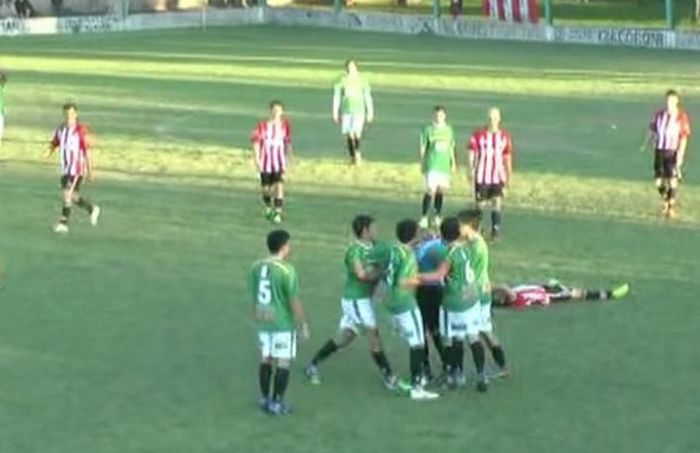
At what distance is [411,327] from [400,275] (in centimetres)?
48

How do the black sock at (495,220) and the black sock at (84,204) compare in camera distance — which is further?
the black sock at (84,204)

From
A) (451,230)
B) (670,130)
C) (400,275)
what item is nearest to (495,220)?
(670,130)

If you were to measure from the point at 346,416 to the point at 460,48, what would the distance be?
43959mm

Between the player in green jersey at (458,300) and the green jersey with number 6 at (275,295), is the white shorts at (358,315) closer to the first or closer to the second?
the player in green jersey at (458,300)

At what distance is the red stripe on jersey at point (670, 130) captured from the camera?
25344 mm

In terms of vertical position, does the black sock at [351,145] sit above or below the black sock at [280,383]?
above

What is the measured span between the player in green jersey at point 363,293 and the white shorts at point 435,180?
811 cm

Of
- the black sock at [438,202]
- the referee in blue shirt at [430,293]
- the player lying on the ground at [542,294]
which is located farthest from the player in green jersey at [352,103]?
the referee in blue shirt at [430,293]

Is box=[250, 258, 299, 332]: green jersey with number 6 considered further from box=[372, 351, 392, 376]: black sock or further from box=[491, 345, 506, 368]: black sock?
box=[491, 345, 506, 368]: black sock

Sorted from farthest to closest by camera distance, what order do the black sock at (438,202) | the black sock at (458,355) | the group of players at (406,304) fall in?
the black sock at (438,202)
the black sock at (458,355)
the group of players at (406,304)

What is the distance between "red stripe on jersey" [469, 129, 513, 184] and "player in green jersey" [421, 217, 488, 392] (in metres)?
7.49

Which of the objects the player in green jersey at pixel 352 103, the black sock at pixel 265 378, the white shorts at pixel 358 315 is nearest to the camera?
the black sock at pixel 265 378

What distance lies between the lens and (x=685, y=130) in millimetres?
25453

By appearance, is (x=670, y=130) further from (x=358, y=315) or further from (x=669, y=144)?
(x=358, y=315)
